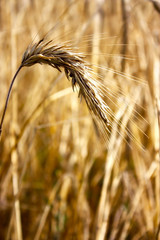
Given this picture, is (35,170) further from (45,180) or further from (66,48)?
(66,48)

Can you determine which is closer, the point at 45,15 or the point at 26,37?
the point at 45,15

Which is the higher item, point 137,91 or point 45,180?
point 137,91

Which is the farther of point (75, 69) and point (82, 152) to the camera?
point (82, 152)

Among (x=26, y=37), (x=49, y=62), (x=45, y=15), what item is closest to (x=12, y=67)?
(x=49, y=62)

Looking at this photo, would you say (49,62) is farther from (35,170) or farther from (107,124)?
(35,170)

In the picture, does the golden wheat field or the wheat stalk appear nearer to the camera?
the wheat stalk

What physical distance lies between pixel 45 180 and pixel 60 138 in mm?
322

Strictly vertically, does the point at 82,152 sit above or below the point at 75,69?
below

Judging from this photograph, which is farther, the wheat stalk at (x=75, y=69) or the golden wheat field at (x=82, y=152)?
the golden wheat field at (x=82, y=152)

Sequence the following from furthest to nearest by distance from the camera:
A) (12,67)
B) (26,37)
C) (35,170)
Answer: (26,37)
(35,170)
(12,67)

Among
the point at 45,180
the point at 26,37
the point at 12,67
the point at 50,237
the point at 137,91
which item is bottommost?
the point at 50,237

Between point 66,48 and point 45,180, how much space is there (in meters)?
1.12

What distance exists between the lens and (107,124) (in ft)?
1.80

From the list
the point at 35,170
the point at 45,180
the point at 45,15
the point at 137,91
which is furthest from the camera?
the point at 45,15
